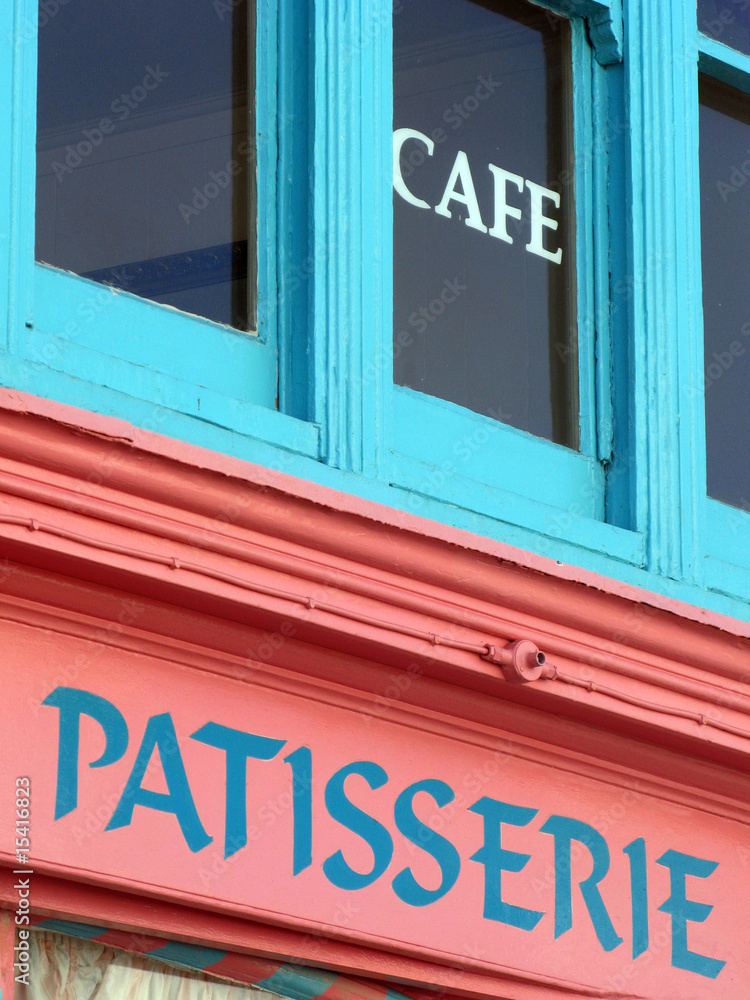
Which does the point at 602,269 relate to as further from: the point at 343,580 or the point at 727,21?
the point at 343,580

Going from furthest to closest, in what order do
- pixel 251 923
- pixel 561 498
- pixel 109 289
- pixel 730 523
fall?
pixel 730 523, pixel 561 498, pixel 109 289, pixel 251 923

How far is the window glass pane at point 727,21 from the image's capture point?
7961mm

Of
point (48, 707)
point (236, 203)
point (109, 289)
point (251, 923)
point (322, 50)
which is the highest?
point (322, 50)

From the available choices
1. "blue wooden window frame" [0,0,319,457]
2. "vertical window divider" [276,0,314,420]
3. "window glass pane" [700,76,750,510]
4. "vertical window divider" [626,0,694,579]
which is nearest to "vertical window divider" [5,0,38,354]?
"blue wooden window frame" [0,0,319,457]

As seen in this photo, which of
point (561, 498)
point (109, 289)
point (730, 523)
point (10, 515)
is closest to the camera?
point (10, 515)

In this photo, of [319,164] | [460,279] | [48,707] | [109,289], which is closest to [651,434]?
[460,279]

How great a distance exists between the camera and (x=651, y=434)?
23.0 feet

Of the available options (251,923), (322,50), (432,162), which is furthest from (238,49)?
(251,923)

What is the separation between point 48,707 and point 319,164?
84.5 inches

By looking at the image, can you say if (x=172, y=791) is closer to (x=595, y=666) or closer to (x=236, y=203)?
(x=595, y=666)

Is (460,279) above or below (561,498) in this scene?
above

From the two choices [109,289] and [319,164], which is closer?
[109,289]

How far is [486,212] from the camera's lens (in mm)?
7148

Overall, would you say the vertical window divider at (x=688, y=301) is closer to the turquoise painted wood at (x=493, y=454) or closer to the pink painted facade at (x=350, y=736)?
the turquoise painted wood at (x=493, y=454)
